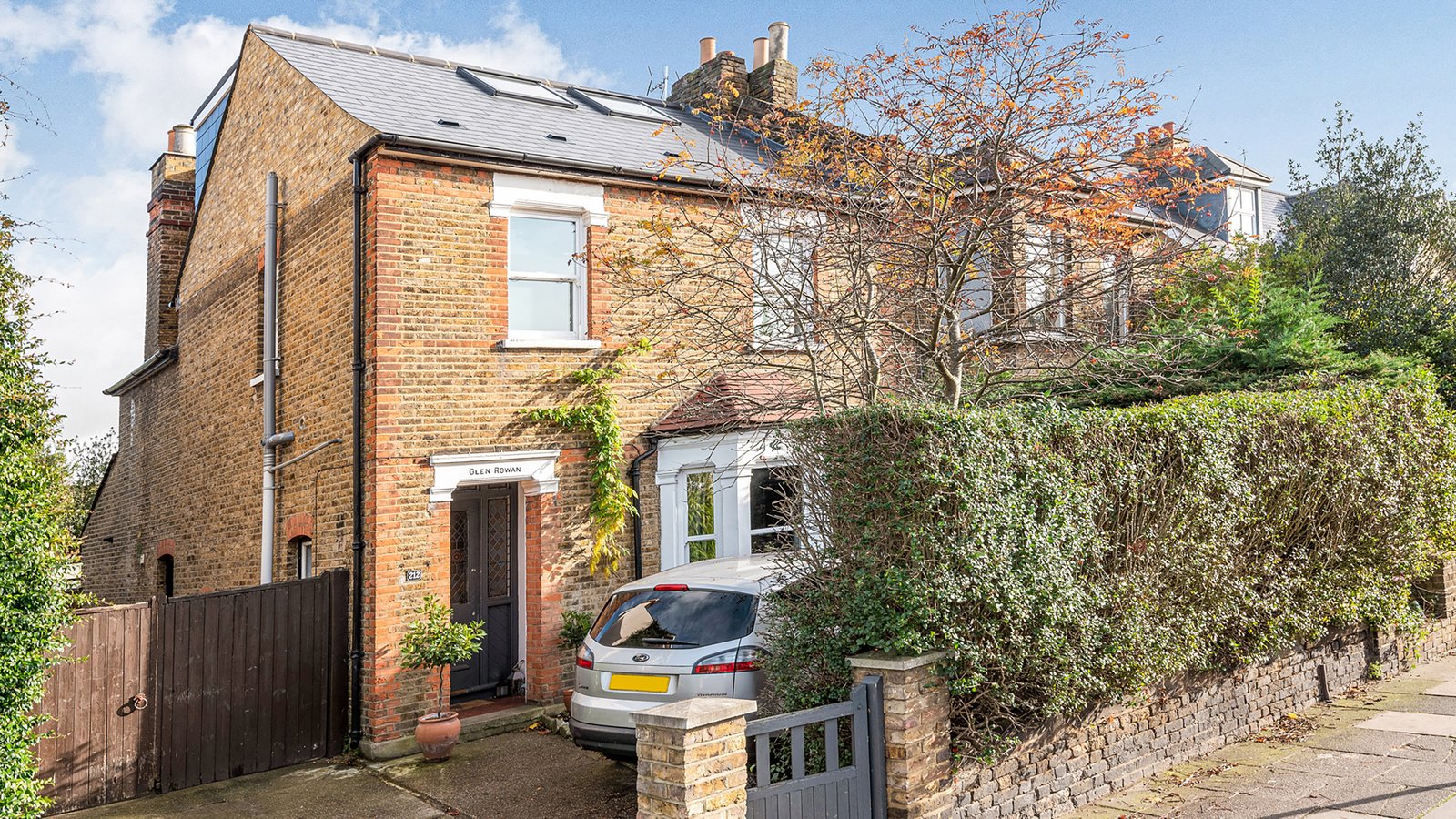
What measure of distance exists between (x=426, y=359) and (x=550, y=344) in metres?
1.44

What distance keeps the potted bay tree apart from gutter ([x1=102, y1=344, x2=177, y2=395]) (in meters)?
8.97

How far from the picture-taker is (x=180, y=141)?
55.6 feet

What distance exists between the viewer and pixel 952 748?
614 centimetres

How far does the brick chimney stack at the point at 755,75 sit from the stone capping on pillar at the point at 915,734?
12.7 metres

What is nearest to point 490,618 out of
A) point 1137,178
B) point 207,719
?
point 207,719

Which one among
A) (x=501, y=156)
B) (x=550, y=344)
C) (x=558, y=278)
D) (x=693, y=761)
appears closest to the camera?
(x=693, y=761)

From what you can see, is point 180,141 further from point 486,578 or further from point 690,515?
point 690,515

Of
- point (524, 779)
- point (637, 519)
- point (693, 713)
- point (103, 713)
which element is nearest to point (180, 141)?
point (637, 519)

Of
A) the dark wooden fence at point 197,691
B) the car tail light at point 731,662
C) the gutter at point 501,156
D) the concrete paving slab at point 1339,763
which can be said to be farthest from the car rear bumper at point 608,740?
the gutter at point 501,156

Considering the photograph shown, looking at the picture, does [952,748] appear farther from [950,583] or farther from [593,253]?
[593,253]

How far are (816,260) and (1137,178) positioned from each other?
3.51 meters

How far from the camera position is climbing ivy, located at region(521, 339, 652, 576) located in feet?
36.9

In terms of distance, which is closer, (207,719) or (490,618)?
(207,719)

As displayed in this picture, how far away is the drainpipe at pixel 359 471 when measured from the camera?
9.93m
